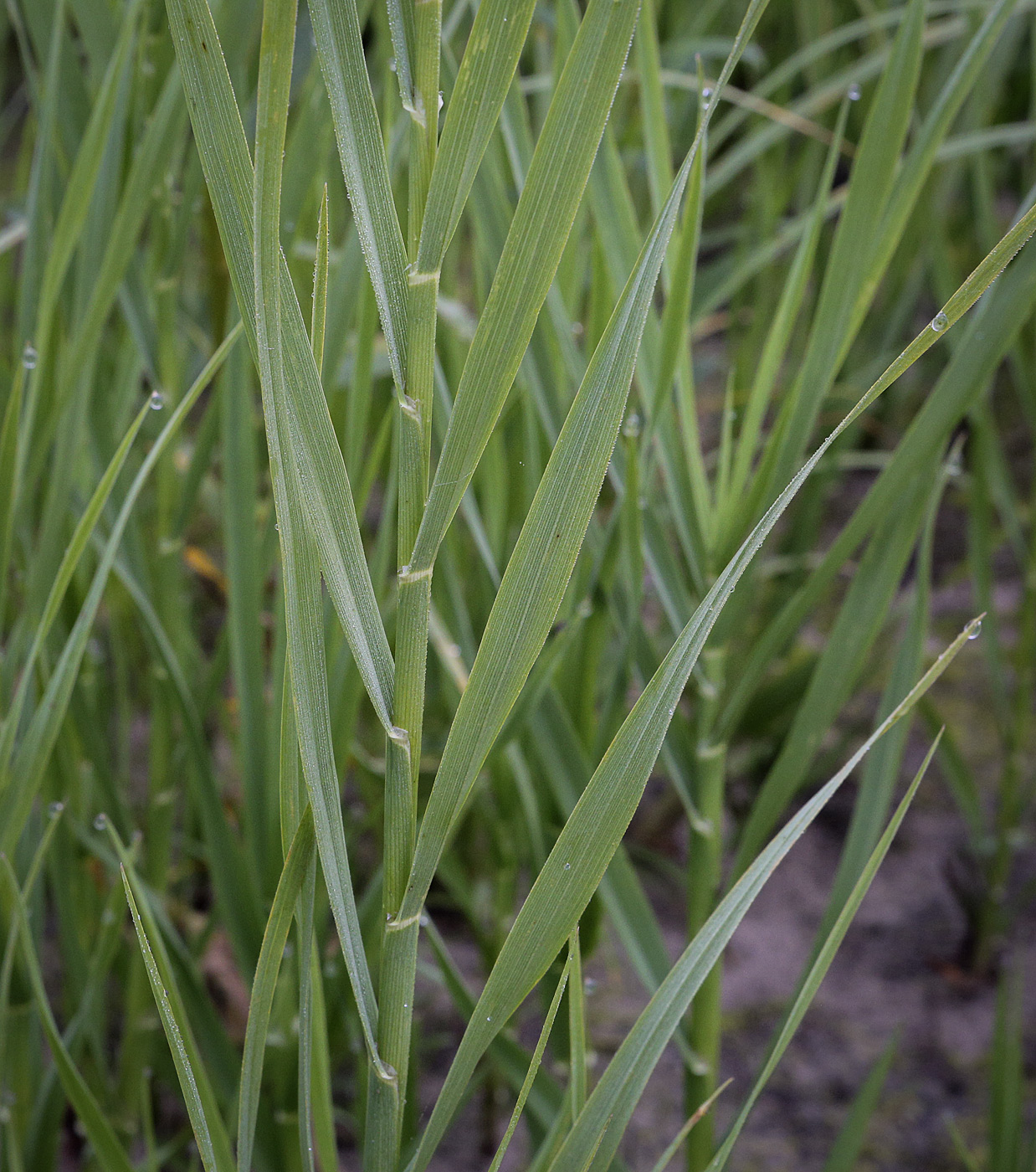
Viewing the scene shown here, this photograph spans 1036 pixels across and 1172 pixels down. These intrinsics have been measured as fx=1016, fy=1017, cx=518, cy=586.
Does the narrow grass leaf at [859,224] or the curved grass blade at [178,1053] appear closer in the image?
the curved grass blade at [178,1053]

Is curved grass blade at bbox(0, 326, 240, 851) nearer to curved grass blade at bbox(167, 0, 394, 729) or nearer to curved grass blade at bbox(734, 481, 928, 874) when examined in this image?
curved grass blade at bbox(167, 0, 394, 729)

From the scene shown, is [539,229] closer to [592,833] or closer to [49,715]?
[592,833]

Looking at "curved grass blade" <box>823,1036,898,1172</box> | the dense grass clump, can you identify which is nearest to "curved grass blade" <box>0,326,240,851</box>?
the dense grass clump

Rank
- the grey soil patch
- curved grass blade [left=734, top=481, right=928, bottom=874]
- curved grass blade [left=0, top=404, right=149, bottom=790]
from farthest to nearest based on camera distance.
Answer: the grey soil patch → curved grass blade [left=734, top=481, right=928, bottom=874] → curved grass blade [left=0, top=404, right=149, bottom=790]

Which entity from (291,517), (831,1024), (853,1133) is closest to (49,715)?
(291,517)

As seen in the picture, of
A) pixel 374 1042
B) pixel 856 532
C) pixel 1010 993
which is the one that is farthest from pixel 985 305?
pixel 1010 993

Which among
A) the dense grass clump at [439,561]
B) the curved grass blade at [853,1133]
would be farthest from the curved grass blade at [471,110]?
the curved grass blade at [853,1133]

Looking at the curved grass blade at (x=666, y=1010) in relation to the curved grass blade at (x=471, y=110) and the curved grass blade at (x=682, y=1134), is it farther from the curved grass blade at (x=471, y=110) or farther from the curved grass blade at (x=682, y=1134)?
the curved grass blade at (x=471, y=110)
